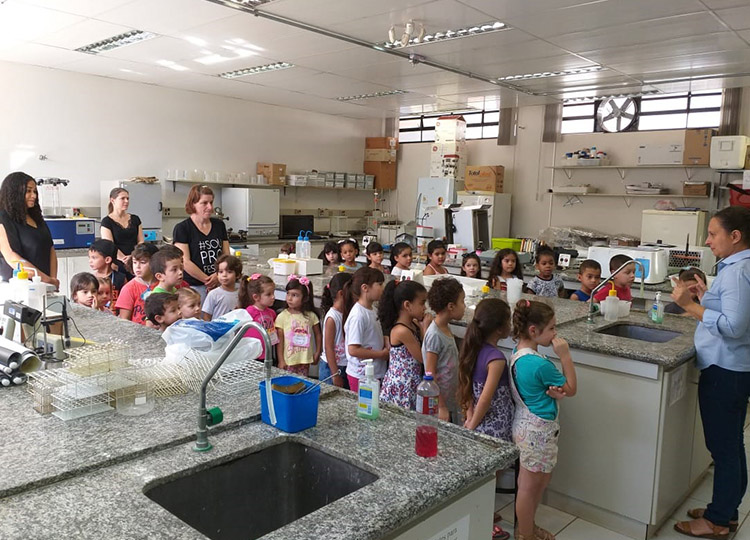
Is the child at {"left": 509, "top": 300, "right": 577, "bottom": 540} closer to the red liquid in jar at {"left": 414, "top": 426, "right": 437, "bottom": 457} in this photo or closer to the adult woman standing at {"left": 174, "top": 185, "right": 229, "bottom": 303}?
the red liquid in jar at {"left": 414, "top": 426, "right": 437, "bottom": 457}

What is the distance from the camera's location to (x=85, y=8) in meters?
4.23

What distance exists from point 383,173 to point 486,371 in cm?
803

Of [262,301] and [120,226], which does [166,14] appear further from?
[262,301]

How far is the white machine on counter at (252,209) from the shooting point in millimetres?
7840

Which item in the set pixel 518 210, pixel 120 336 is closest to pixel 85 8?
pixel 120 336

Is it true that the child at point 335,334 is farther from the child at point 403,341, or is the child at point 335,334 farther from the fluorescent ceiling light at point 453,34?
the fluorescent ceiling light at point 453,34

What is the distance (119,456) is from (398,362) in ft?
4.80

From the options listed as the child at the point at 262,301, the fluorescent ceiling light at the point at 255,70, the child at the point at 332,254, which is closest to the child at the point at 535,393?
the child at the point at 262,301

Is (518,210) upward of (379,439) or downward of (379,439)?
upward

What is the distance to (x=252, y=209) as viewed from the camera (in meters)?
7.85

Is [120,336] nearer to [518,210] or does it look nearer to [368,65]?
[368,65]

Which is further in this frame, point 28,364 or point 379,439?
point 28,364

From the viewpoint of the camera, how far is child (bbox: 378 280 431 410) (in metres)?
2.60

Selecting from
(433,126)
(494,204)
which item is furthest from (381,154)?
(494,204)
